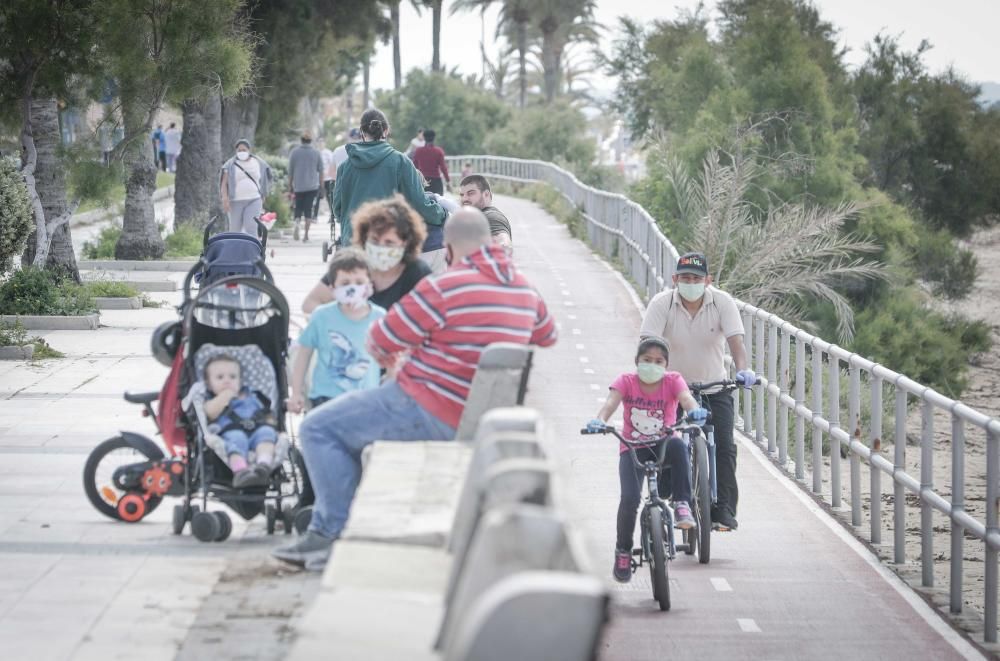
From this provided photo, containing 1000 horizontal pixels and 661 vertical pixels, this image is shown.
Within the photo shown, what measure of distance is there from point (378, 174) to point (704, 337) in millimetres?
2883

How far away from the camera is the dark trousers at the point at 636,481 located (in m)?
8.96

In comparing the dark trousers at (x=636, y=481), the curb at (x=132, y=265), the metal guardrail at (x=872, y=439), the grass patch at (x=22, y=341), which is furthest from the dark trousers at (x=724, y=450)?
the curb at (x=132, y=265)

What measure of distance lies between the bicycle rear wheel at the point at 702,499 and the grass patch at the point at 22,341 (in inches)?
293

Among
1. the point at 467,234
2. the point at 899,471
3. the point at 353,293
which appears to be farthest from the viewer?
the point at 899,471

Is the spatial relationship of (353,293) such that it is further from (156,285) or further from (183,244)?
(183,244)

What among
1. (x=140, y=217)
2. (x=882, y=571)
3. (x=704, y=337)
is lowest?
(x=882, y=571)

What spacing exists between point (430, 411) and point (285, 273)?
15607 millimetres

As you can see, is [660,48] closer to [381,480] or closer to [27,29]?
[27,29]

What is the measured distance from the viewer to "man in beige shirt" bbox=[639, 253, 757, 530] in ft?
32.6

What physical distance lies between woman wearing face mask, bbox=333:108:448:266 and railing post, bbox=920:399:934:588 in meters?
3.79

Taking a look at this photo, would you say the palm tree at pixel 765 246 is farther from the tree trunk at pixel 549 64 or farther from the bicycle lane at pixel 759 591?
the tree trunk at pixel 549 64

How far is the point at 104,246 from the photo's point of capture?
23.8 metres

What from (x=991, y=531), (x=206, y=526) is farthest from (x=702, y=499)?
(x=206, y=526)

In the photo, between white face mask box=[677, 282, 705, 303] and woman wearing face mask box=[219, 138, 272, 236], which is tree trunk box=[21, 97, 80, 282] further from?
white face mask box=[677, 282, 705, 303]
